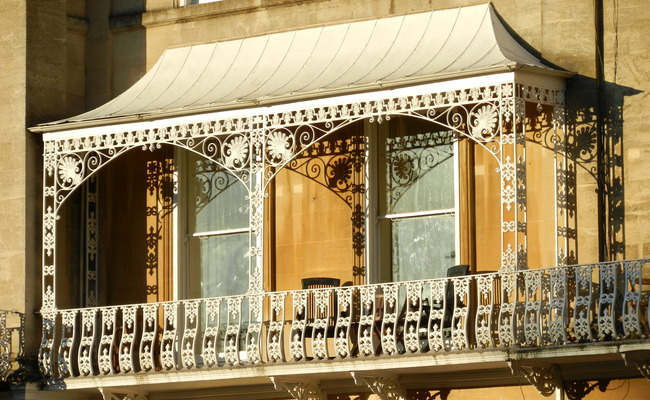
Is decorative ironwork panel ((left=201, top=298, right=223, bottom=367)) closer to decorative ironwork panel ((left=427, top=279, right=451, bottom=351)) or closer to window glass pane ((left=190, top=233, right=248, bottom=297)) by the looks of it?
Result: window glass pane ((left=190, top=233, right=248, bottom=297))

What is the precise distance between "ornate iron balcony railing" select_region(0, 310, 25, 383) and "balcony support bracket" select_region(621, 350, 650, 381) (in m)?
7.41

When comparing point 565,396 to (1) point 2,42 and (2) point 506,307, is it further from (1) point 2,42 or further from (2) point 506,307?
(1) point 2,42

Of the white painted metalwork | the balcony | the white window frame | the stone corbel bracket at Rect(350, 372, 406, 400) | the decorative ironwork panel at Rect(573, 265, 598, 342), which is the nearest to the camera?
the decorative ironwork panel at Rect(573, 265, 598, 342)

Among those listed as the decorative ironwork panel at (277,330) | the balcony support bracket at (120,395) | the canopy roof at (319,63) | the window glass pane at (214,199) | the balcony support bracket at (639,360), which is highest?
the canopy roof at (319,63)

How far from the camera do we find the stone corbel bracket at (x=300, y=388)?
23.1 metres

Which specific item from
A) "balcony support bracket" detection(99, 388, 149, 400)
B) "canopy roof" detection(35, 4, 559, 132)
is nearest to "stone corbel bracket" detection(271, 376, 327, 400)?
"balcony support bracket" detection(99, 388, 149, 400)

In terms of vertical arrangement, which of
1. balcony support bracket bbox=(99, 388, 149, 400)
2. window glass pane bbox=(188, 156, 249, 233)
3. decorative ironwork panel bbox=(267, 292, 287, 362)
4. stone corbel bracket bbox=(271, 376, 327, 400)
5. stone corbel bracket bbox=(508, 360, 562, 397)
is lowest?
balcony support bracket bbox=(99, 388, 149, 400)

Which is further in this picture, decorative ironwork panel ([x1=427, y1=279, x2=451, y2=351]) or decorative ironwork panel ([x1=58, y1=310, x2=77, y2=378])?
decorative ironwork panel ([x1=58, y1=310, x2=77, y2=378])

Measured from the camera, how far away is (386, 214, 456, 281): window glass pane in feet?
76.4

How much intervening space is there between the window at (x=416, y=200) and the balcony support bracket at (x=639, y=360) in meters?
2.94

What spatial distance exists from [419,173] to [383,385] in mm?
2467

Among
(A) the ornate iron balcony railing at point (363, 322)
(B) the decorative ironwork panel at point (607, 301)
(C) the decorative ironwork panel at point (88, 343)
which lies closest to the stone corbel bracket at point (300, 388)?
(A) the ornate iron balcony railing at point (363, 322)

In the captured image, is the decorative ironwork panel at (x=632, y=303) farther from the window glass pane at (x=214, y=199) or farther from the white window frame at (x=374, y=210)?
the window glass pane at (x=214, y=199)

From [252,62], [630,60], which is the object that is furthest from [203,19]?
[630,60]
